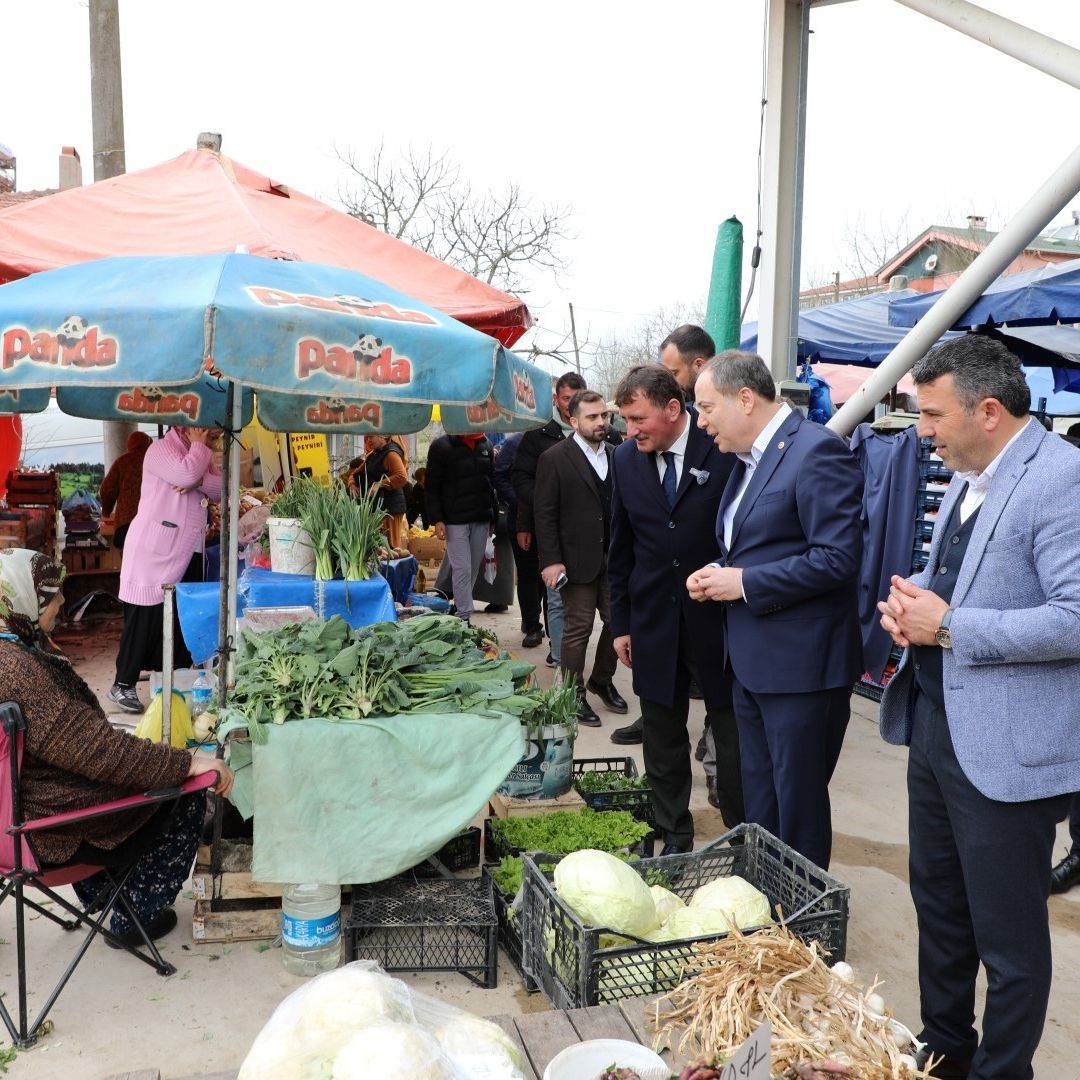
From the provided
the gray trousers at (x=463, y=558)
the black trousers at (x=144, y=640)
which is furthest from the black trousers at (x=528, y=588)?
the black trousers at (x=144, y=640)

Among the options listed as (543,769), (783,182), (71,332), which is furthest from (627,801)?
(783,182)

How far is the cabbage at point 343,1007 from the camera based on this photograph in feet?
4.96

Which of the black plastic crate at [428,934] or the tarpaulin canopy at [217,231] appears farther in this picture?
the tarpaulin canopy at [217,231]

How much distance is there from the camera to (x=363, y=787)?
11.1ft

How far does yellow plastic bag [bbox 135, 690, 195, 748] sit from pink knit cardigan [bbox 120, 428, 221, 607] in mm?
1758

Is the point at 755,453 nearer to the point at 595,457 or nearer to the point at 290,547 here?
the point at 290,547

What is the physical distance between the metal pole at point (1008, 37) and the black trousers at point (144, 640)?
5461 mm

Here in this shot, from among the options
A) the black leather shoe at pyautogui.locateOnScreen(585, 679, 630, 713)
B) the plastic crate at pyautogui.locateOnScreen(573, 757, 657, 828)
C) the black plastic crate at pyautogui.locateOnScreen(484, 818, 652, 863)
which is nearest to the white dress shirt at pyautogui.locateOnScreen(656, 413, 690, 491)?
the plastic crate at pyautogui.locateOnScreen(573, 757, 657, 828)

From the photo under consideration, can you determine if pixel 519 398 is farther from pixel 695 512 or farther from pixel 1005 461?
pixel 1005 461

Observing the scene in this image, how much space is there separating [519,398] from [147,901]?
229cm

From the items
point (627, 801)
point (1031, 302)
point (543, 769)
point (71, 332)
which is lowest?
point (627, 801)

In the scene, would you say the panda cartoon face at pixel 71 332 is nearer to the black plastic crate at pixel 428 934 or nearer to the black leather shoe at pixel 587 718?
the black plastic crate at pixel 428 934

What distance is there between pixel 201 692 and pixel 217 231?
2507mm

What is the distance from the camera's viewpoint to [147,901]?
3.51 m
